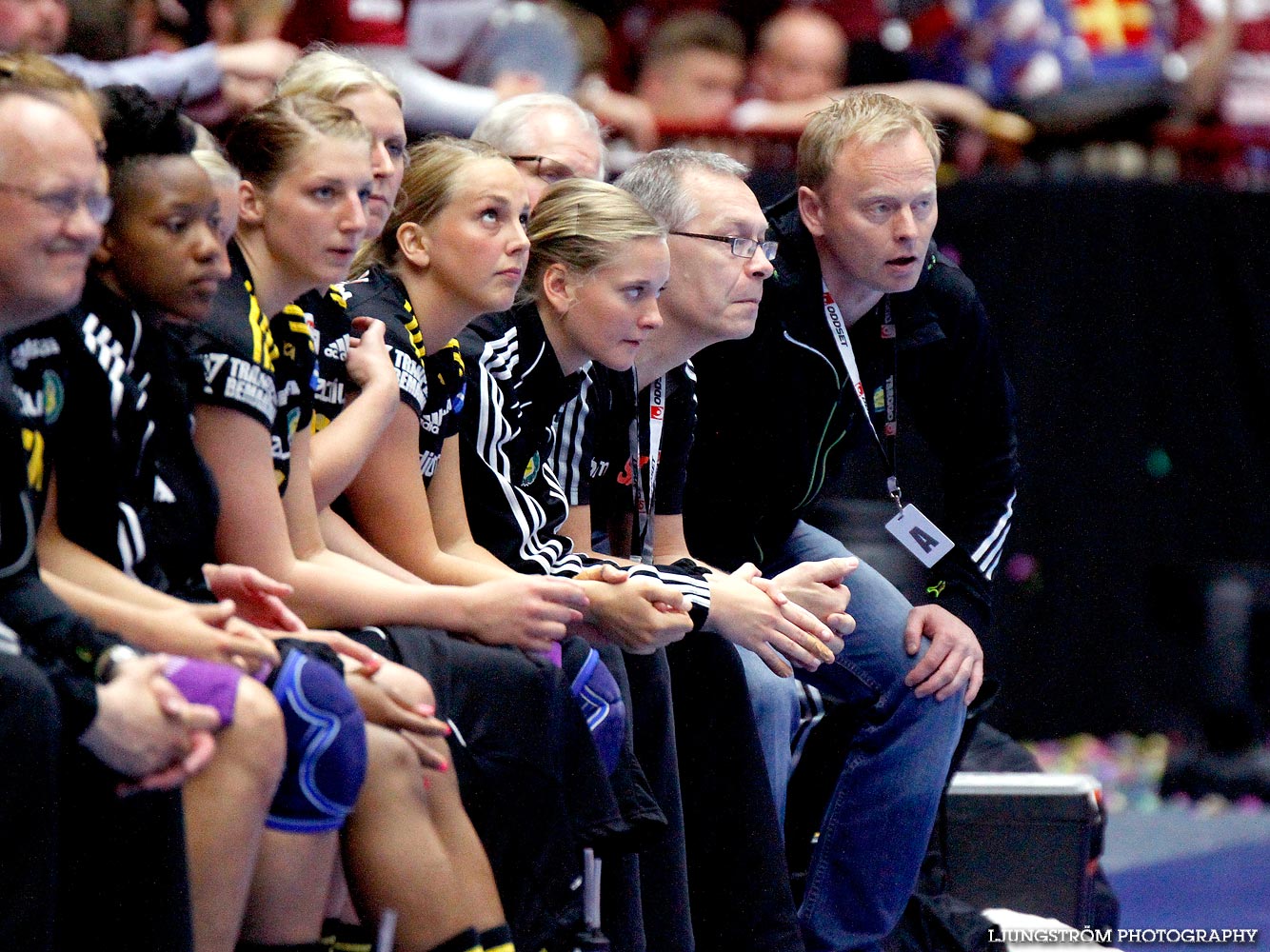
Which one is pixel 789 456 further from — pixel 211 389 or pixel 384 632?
pixel 211 389

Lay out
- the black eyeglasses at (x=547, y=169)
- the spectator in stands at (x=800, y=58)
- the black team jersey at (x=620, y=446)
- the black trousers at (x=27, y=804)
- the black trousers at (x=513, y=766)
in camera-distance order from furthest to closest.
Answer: the spectator in stands at (x=800, y=58) → the black eyeglasses at (x=547, y=169) → the black team jersey at (x=620, y=446) → the black trousers at (x=513, y=766) → the black trousers at (x=27, y=804)

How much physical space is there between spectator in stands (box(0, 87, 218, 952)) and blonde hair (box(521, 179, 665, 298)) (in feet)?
3.88

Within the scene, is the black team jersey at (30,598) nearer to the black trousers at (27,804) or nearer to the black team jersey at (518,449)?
the black trousers at (27,804)

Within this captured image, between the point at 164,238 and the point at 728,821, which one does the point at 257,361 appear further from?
the point at 728,821

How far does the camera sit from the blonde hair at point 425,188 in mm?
3025

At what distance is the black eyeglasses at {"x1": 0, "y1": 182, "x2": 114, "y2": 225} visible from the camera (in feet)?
6.61

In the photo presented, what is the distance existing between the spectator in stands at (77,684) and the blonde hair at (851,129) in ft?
6.29

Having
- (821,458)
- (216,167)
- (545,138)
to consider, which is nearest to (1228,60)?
(821,458)

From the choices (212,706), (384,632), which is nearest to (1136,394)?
(384,632)

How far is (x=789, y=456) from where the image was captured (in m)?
3.71

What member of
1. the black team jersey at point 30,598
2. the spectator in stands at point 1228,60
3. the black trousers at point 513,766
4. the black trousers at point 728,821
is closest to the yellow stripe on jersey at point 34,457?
the black team jersey at point 30,598

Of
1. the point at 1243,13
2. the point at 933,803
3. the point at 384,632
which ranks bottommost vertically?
the point at 933,803

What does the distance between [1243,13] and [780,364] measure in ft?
13.6

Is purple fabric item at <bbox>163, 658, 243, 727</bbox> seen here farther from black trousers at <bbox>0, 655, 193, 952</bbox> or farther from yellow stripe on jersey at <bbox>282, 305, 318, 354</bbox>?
yellow stripe on jersey at <bbox>282, 305, 318, 354</bbox>
